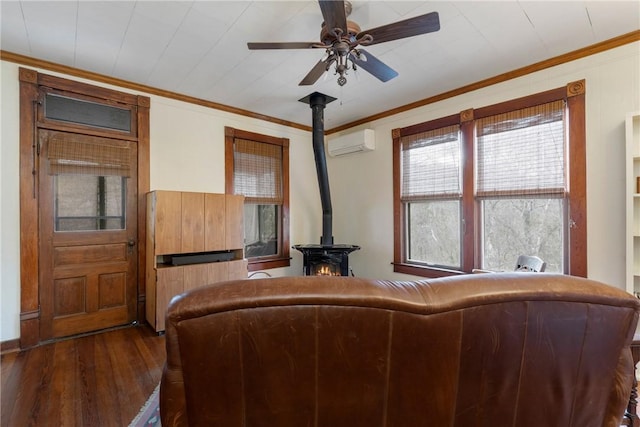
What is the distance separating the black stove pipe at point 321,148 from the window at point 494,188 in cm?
91

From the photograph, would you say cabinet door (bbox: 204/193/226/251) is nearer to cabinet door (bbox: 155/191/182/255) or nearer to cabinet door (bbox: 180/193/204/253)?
cabinet door (bbox: 180/193/204/253)

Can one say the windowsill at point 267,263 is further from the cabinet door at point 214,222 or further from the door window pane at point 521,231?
the door window pane at point 521,231

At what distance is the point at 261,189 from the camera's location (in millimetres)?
4184

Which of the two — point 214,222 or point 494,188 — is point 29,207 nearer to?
point 214,222

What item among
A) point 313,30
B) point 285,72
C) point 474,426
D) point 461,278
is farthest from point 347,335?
point 285,72

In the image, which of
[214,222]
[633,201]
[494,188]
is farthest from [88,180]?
[633,201]

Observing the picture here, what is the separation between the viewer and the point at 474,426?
0.94 m

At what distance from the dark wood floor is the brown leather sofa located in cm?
146

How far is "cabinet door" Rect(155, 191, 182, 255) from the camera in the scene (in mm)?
2936

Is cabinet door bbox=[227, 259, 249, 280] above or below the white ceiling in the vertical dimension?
below

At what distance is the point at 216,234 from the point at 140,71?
1.80 meters

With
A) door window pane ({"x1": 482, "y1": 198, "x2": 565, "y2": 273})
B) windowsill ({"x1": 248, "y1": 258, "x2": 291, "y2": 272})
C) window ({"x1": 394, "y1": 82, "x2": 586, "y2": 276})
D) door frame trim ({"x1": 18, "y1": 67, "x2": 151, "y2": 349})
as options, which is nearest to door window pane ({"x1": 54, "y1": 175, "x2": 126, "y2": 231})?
door frame trim ({"x1": 18, "y1": 67, "x2": 151, "y2": 349})

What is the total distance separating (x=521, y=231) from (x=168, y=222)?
3552 mm

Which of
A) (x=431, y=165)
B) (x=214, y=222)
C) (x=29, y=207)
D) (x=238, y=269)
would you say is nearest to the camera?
(x=29, y=207)
